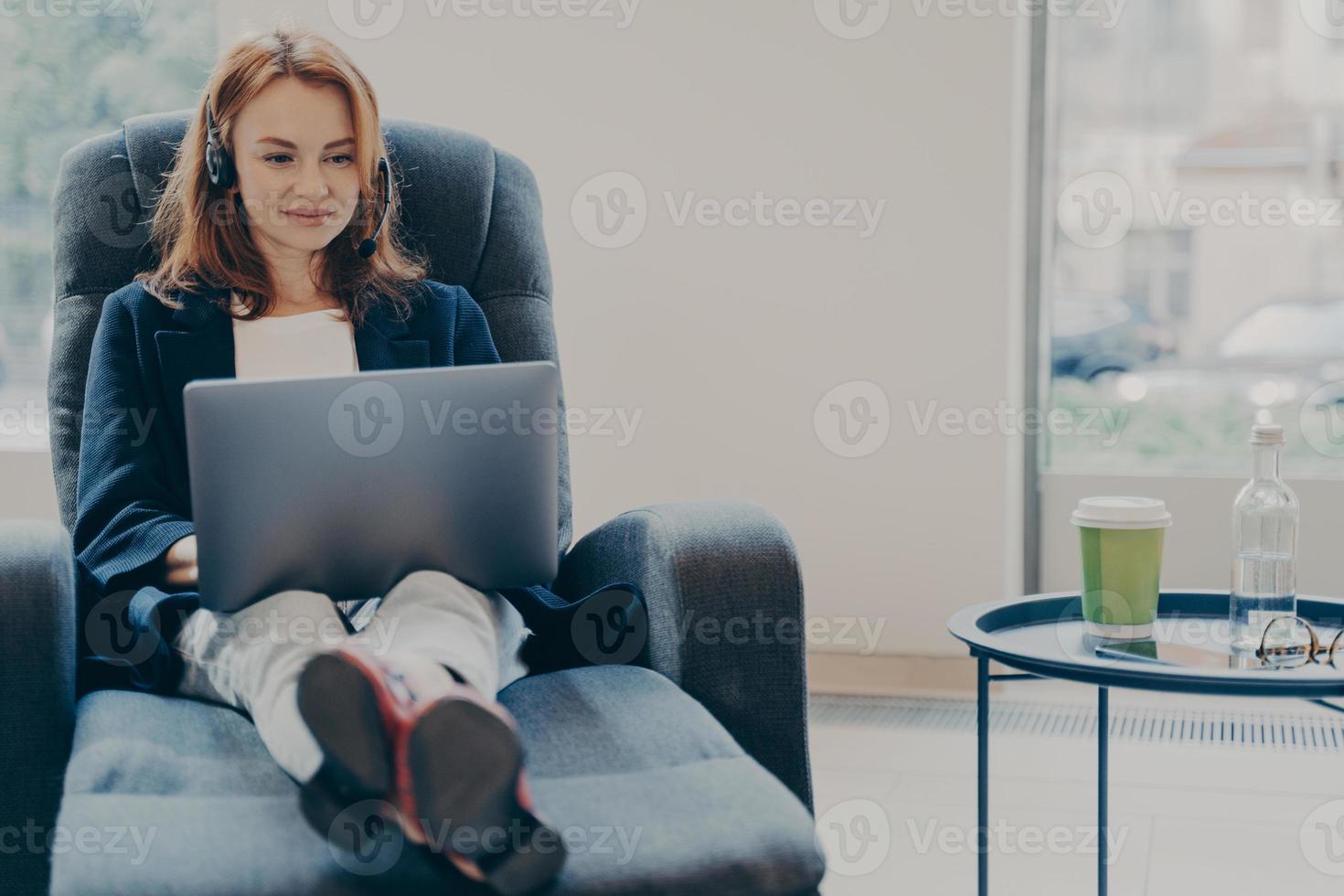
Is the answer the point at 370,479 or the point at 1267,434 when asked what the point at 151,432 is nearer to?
the point at 370,479

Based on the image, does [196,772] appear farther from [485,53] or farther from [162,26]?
[162,26]

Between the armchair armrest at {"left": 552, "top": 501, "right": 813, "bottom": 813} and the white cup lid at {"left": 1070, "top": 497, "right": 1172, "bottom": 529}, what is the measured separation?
30 centimetres

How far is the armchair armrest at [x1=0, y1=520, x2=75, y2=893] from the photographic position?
1.15 meters

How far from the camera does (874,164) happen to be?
2.53 metres

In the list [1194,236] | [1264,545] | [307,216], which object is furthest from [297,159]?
[1194,236]

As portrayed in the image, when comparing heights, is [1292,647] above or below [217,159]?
below

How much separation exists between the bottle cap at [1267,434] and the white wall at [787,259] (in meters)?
1.21

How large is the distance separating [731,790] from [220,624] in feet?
1.79

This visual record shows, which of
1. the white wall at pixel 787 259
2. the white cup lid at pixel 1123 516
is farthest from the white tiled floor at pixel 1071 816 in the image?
the white cup lid at pixel 1123 516

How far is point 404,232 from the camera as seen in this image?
5.93 feet

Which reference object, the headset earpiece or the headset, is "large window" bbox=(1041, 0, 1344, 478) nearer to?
the headset

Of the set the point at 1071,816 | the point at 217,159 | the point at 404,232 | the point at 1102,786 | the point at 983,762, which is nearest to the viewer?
the point at 983,762

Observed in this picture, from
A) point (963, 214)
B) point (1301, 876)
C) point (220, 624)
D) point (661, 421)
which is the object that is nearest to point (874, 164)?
point (963, 214)

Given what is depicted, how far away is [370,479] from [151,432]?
0.47 meters
